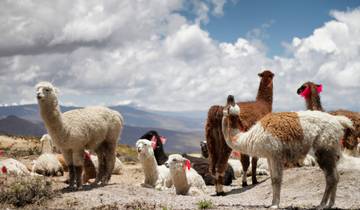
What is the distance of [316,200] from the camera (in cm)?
1005

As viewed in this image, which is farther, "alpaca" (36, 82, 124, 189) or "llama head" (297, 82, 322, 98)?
"llama head" (297, 82, 322, 98)

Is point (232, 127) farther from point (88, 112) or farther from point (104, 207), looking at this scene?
point (88, 112)

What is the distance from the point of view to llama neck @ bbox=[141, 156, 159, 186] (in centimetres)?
1271

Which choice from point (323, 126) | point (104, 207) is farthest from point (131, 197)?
point (323, 126)

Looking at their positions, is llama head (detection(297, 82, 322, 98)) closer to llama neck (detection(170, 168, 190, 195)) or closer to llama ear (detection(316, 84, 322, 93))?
llama ear (detection(316, 84, 322, 93))

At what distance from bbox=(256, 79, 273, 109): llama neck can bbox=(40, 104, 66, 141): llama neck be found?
6.09 meters

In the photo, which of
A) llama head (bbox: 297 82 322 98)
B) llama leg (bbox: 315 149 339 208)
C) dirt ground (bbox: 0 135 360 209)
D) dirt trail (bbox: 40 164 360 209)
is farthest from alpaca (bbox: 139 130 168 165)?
llama leg (bbox: 315 149 339 208)

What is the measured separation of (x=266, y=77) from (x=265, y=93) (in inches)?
20.3

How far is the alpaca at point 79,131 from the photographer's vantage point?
10.7 meters

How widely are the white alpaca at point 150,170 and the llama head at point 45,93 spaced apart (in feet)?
9.26

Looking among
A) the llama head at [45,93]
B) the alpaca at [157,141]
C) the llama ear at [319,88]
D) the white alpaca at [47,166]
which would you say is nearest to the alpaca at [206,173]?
the alpaca at [157,141]

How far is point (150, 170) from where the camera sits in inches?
508

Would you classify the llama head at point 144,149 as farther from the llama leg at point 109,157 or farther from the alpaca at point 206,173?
the alpaca at point 206,173

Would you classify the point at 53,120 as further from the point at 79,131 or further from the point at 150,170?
the point at 150,170
